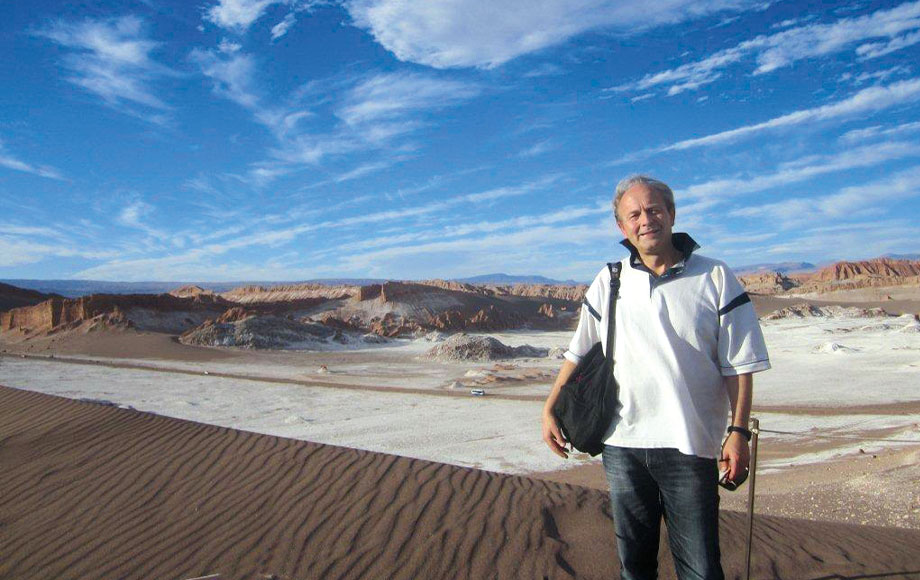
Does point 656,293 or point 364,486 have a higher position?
point 656,293

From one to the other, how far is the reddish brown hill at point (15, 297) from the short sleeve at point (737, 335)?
5620 cm

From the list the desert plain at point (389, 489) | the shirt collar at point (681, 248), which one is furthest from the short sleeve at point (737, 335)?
the desert plain at point (389, 489)

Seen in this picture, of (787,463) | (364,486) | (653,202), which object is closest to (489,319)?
(787,463)

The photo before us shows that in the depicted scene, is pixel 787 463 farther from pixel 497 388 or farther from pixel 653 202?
pixel 497 388

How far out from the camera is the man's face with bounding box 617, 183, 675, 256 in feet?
7.79

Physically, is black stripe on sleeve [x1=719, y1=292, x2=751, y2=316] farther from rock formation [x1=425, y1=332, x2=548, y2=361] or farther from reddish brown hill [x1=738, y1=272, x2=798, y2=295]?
reddish brown hill [x1=738, y1=272, x2=798, y2=295]

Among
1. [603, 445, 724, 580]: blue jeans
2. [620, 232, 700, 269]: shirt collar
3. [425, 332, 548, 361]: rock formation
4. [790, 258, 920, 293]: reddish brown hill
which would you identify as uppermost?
[790, 258, 920, 293]: reddish brown hill

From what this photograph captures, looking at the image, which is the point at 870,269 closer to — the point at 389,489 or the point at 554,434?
the point at 389,489

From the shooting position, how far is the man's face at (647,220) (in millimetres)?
2375

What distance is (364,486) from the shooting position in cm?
562

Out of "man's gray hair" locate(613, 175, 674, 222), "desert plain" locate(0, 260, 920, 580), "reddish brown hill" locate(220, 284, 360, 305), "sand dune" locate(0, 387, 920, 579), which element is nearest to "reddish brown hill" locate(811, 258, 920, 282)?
"reddish brown hill" locate(220, 284, 360, 305)

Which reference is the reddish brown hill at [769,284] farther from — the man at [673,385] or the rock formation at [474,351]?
the man at [673,385]

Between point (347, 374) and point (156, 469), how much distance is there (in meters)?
14.3

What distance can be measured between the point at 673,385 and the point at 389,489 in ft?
12.5
